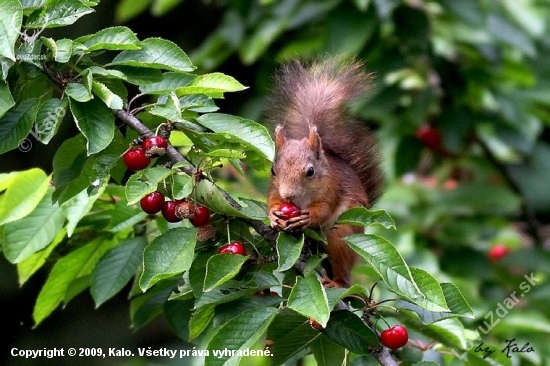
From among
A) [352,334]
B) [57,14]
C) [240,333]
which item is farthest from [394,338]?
[57,14]

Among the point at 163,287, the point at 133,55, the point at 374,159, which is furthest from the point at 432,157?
the point at 133,55

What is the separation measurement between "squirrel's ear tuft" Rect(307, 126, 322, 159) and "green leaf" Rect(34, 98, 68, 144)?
2.83 ft

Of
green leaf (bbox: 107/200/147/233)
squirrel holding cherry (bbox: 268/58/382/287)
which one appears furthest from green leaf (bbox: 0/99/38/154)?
squirrel holding cherry (bbox: 268/58/382/287)

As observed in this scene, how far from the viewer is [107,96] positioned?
58.4 inches

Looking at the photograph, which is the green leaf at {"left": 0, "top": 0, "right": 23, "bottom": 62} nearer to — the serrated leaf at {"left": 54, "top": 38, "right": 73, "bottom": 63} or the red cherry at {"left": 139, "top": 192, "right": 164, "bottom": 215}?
the serrated leaf at {"left": 54, "top": 38, "right": 73, "bottom": 63}

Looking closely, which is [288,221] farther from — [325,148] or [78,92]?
[325,148]

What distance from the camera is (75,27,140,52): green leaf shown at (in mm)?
1521

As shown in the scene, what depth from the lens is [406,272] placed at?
1.47 meters

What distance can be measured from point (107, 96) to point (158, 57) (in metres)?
0.15

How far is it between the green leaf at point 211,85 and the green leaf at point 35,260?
1.79 feet

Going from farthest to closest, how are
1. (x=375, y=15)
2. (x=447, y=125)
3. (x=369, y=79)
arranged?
Answer: (x=447, y=125), (x=375, y=15), (x=369, y=79)

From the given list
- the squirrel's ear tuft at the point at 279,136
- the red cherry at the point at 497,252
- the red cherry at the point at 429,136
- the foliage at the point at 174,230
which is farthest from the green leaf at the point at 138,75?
the red cherry at the point at 497,252

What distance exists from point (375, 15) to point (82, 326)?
336 cm

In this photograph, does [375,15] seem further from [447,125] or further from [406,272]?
[406,272]
